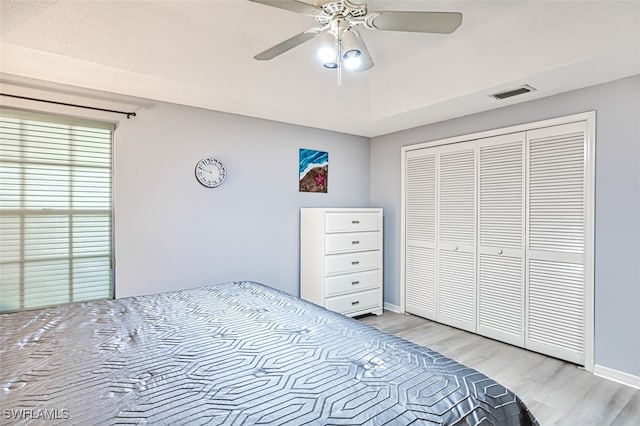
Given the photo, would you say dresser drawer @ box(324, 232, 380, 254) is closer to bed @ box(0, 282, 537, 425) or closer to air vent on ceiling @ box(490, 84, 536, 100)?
bed @ box(0, 282, 537, 425)

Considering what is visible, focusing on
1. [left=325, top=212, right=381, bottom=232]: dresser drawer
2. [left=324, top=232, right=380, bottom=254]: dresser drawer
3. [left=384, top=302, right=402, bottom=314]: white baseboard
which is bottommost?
[left=384, top=302, right=402, bottom=314]: white baseboard

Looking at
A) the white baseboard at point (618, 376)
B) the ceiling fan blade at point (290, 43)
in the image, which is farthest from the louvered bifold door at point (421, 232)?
the ceiling fan blade at point (290, 43)

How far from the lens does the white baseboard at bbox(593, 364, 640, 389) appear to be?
2387mm

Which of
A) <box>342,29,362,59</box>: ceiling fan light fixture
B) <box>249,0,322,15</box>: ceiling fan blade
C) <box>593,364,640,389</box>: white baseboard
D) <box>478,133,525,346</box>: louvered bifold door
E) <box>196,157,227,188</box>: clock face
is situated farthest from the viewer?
<box>196,157,227,188</box>: clock face

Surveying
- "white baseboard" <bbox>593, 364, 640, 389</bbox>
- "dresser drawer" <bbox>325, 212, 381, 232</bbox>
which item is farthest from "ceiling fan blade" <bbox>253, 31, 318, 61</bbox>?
"white baseboard" <bbox>593, 364, 640, 389</bbox>

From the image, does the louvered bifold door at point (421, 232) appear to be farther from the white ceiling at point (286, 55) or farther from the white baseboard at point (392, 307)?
the white ceiling at point (286, 55)

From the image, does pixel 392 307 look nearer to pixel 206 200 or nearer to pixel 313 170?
pixel 313 170

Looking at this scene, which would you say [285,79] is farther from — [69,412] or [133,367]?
[69,412]

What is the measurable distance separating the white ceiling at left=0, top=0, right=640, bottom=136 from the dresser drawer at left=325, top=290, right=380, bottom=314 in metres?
1.95

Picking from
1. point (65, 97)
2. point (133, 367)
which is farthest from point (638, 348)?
point (65, 97)

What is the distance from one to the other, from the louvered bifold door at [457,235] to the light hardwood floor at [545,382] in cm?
24

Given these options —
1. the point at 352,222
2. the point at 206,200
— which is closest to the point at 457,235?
the point at 352,222

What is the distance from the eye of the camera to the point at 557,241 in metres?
2.80

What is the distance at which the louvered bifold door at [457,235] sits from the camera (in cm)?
342
